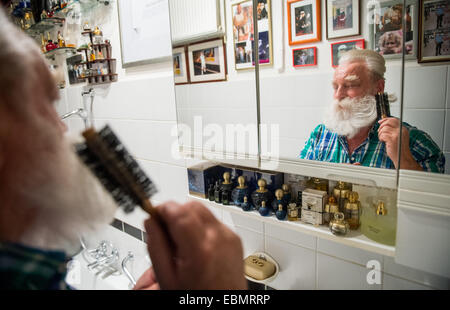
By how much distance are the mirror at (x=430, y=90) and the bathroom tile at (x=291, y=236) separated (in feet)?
1.14

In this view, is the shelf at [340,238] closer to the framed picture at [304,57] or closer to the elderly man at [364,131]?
the elderly man at [364,131]

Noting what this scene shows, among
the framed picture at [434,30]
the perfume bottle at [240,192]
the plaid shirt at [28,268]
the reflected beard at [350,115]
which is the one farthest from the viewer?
the perfume bottle at [240,192]

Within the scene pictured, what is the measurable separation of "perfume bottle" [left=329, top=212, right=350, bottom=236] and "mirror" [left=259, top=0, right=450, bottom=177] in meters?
0.14

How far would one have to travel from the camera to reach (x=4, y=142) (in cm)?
26

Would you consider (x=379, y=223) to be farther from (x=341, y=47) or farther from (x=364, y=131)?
(x=341, y=47)

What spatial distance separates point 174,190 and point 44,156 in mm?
866

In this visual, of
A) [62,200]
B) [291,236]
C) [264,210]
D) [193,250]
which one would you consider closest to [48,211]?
[62,200]

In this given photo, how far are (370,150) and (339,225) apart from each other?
19 cm

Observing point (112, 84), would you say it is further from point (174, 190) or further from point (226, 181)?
point (226, 181)

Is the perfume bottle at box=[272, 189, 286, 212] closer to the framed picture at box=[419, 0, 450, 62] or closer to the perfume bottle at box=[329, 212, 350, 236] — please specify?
the perfume bottle at box=[329, 212, 350, 236]

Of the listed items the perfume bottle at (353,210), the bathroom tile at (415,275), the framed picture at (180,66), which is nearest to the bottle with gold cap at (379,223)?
the perfume bottle at (353,210)

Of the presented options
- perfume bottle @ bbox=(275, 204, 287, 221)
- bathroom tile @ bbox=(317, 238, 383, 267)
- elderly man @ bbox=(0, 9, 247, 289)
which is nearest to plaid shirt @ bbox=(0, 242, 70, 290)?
elderly man @ bbox=(0, 9, 247, 289)

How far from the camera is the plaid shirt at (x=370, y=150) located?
592 millimetres
